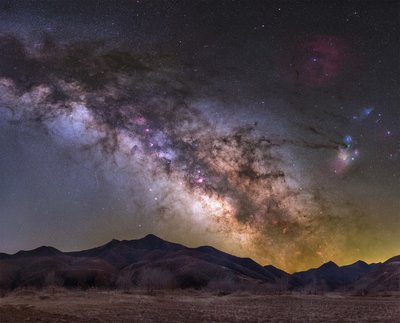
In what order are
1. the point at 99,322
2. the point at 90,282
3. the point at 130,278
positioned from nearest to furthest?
the point at 99,322 → the point at 90,282 → the point at 130,278

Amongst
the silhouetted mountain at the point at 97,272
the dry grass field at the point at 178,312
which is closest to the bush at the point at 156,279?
the silhouetted mountain at the point at 97,272

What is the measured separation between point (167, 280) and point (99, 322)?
413 ft

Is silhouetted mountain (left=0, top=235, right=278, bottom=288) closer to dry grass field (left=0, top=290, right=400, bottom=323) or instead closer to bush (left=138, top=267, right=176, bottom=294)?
bush (left=138, top=267, right=176, bottom=294)

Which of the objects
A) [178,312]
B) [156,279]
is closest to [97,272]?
[156,279]

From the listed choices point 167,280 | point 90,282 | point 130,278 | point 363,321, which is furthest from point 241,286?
point 363,321

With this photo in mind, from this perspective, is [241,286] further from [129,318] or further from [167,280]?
[129,318]

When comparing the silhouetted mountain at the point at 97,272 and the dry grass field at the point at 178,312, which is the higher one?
the silhouetted mountain at the point at 97,272

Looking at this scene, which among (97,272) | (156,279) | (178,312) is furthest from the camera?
(156,279)

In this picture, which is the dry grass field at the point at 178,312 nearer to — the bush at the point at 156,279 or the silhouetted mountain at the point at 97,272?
the silhouetted mountain at the point at 97,272

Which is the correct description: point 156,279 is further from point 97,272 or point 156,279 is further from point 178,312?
point 178,312

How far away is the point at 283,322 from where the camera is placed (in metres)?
32.8

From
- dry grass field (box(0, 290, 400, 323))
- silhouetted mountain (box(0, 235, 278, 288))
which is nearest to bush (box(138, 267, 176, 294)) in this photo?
silhouetted mountain (box(0, 235, 278, 288))

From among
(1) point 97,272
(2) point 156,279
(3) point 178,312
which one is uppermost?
(1) point 97,272

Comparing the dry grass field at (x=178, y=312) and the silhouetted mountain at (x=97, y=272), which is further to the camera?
the silhouetted mountain at (x=97, y=272)
